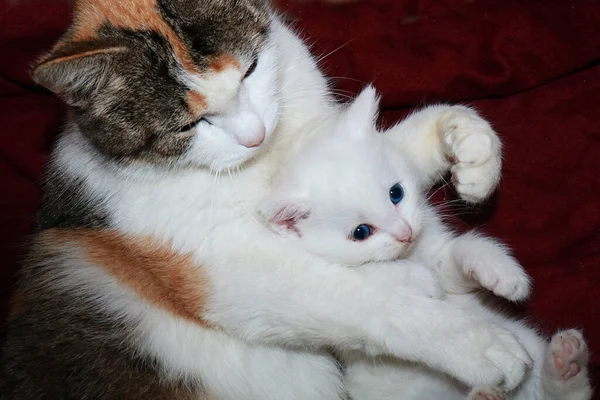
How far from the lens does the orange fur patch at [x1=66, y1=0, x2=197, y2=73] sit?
134 cm

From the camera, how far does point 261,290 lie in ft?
4.66

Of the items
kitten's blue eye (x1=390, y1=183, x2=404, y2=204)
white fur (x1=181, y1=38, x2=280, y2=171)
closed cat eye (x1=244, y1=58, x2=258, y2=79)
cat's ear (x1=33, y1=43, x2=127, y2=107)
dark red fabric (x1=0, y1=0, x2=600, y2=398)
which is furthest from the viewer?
dark red fabric (x1=0, y1=0, x2=600, y2=398)

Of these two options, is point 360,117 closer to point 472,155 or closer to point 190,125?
point 472,155

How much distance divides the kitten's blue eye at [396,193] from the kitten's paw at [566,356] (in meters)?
0.53

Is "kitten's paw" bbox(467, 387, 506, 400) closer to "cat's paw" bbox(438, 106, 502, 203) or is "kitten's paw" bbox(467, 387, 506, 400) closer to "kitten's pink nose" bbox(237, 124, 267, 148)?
"cat's paw" bbox(438, 106, 502, 203)

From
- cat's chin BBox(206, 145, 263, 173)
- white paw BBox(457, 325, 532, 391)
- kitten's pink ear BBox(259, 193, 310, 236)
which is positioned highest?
cat's chin BBox(206, 145, 263, 173)

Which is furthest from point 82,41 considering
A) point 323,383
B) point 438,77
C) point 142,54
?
point 438,77

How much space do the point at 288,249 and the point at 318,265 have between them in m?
0.08

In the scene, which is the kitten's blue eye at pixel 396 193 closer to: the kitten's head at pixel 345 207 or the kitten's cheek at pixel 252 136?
the kitten's head at pixel 345 207

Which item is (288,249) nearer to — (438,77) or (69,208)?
(69,208)

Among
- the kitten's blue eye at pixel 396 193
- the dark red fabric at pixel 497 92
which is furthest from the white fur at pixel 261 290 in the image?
the dark red fabric at pixel 497 92

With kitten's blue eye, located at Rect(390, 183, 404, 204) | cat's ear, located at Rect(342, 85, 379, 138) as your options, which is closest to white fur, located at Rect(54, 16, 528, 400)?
cat's ear, located at Rect(342, 85, 379, 138)

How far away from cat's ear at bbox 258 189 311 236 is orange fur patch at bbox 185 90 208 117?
0.90ft

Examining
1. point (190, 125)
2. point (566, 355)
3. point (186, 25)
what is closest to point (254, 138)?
point (190, 125)
